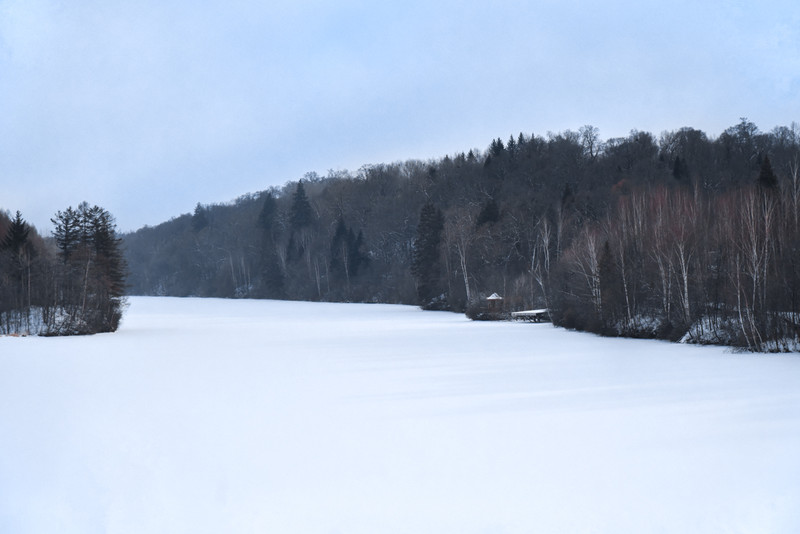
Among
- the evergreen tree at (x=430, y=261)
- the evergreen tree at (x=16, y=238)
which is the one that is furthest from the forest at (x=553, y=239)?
the evergreen tree at (x=16, y=238)

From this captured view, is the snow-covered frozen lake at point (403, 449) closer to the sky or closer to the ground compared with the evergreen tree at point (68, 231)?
closer to the ground

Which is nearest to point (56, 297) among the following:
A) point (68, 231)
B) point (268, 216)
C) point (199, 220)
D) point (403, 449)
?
point (68, 231)

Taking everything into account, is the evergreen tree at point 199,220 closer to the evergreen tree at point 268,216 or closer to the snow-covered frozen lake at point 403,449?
the evergreen tree at point 268,216

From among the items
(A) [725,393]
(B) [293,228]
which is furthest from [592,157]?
(A) [725,393]

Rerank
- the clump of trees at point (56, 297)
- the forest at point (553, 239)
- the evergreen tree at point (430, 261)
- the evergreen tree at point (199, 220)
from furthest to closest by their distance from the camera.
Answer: the evergreen tree at point (199, 220) → the evergreen tree at point (430, 261) → the clump of trees at point (56, 297) → the forest at point (553, 239)

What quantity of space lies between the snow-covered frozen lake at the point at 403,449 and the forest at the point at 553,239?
8.41 m

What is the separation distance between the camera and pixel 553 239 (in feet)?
205

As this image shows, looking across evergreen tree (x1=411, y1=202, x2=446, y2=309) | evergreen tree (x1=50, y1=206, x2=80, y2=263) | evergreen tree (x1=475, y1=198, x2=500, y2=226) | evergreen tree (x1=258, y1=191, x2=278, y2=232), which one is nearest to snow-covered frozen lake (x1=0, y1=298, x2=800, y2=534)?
evergreen tree (x1=50, y1=206, x2=80, y2=263)

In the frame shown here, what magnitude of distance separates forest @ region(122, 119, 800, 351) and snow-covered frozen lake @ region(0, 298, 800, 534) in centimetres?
841

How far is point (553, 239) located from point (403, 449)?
184 ft

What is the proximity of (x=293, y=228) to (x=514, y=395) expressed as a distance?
9527 cm

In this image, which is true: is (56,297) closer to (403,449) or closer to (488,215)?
(403,449)

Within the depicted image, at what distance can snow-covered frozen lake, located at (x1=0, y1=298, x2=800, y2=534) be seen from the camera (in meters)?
6.19

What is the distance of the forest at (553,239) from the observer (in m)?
24.9
